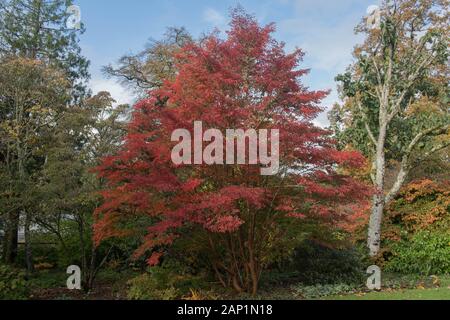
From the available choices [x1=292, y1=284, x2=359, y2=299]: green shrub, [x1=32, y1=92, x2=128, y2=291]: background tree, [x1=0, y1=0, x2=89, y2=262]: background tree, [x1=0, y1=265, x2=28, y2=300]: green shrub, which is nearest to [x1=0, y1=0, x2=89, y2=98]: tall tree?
[x1=0, y1=0, x2=89, y2=262]: background tree

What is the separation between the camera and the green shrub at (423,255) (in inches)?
444

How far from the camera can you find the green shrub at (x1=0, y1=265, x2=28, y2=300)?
7578 millimetres

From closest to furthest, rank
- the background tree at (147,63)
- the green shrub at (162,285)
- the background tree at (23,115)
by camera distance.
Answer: the green shrub at (162,285), the background tree at (23,115), the background tree at (147,63)

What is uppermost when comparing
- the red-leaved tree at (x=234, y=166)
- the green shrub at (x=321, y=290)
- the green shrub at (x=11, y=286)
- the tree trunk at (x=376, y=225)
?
the red-leaved tree at (x=234, y=166)

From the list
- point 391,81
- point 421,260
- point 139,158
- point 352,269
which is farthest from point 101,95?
point 421,260

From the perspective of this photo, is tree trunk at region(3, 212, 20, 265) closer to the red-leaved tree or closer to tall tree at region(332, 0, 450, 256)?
the red-leaved tree

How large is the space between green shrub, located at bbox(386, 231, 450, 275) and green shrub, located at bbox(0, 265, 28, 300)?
9458 millimetres

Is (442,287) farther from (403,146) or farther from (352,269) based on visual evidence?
(403,146)

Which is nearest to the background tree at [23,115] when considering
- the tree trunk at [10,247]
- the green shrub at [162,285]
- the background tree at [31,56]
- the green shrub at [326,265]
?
the background tree at [31,56]

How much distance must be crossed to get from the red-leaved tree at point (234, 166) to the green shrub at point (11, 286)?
1.61 meters

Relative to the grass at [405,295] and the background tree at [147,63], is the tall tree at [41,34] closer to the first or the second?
the background tree at [147,63]

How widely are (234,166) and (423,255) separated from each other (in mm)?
7015

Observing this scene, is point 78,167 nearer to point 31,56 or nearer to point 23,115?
point 23,115

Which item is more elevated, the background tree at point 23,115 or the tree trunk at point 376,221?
the background tree at point 23,115
